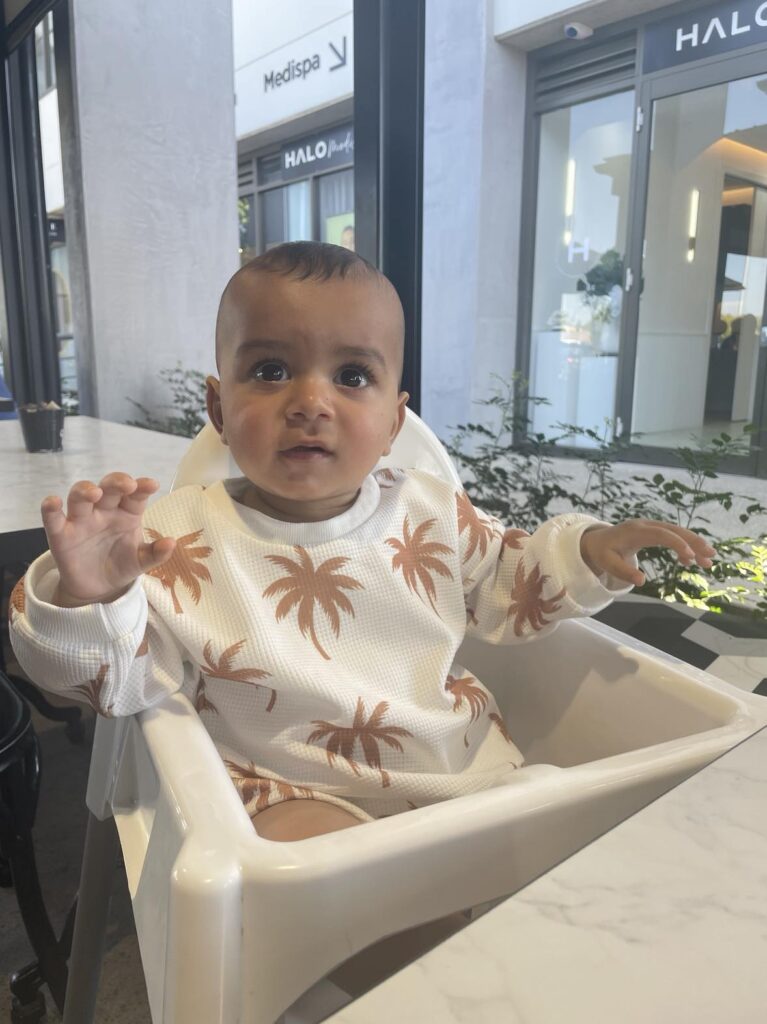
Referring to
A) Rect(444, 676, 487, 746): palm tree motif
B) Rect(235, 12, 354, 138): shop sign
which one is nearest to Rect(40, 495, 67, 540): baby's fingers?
Rect(444, 676, 487, 746): palm tree motif

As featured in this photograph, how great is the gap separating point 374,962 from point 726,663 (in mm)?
701

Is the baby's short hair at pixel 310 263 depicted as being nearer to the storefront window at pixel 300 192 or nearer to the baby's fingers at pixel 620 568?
the baby's fingers at pixel 620 568

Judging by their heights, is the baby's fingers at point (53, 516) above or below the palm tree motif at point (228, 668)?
above

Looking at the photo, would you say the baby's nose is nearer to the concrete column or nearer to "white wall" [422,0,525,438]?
"white wall" [422,0,525,438]

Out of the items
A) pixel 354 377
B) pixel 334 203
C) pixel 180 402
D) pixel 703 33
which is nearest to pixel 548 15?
pixel 703 33

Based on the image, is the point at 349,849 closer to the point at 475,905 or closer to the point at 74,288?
the point at 475,905

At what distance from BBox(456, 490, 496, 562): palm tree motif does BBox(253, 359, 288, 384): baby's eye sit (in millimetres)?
273

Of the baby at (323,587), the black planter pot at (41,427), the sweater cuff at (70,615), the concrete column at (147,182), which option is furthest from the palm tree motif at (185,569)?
the concrete column at (147,182)

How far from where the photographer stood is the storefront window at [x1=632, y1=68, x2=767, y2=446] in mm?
1636

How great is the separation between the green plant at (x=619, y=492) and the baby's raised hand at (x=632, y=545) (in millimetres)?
808

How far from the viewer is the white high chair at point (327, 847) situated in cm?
45

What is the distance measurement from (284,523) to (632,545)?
0.37 meters

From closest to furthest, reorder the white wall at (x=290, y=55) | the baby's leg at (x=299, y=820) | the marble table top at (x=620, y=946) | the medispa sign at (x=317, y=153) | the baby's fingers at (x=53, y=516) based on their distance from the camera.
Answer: the marble table top at (x=620, y=946)
the baby's fingers at (x=53, y=516)
the baby's leg at (x=299, y=820)
the white wall at (x=290, y=55)
the medispa sign at (x=317, y=153)

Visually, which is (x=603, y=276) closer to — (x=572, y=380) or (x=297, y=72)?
(x=572, y=380)
